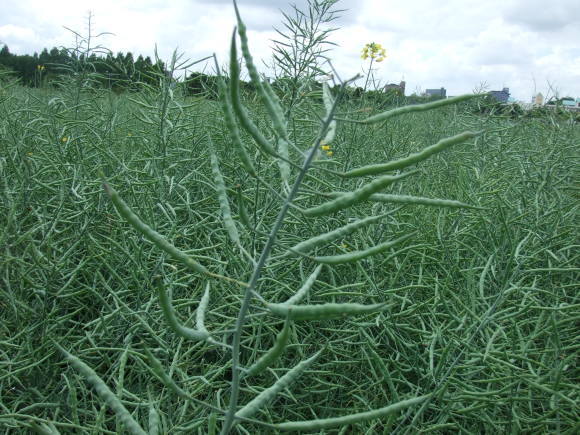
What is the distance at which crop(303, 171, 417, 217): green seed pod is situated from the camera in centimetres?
52

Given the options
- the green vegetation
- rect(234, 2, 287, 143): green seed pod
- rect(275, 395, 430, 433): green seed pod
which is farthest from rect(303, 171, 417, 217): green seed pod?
rect(275, 395, 430, 433): green seed pod

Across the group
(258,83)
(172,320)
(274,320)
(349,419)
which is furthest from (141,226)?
(274,320)

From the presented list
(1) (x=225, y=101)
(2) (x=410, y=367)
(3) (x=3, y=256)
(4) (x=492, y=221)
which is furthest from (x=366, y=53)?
(1) (x=225, y=101)

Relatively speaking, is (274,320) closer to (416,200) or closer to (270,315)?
(270,315)

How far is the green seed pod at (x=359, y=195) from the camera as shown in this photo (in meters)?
0.52

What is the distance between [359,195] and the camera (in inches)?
21.4

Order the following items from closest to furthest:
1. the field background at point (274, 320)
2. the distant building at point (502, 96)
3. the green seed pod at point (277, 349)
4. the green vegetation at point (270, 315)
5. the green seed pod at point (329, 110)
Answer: the green seed pod at point (277, 349) → the green seed pod at point (329, 110) → the green vegetation at point (270, 315) → the field background at point (274, 320) → the distant building at point (502, 96)

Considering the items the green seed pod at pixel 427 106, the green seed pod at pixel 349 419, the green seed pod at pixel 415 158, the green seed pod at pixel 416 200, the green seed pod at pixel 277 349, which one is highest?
the green seed pod at pixel 427 106

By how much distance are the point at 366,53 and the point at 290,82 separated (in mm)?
1029

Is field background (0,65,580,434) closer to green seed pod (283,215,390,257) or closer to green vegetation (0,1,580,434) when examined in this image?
green vegetation (0,1,580,434)

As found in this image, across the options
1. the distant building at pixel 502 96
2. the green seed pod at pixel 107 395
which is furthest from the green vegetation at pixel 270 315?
the distant building at pixel 502 96

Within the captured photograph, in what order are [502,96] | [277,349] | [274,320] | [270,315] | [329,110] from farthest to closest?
[502,96] → [274,320] → [270,315] → [329,110] → [277,349]

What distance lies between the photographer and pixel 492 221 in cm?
184

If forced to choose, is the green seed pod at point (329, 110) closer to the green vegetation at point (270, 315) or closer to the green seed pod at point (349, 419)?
the green vegetation at point (270, 315)
